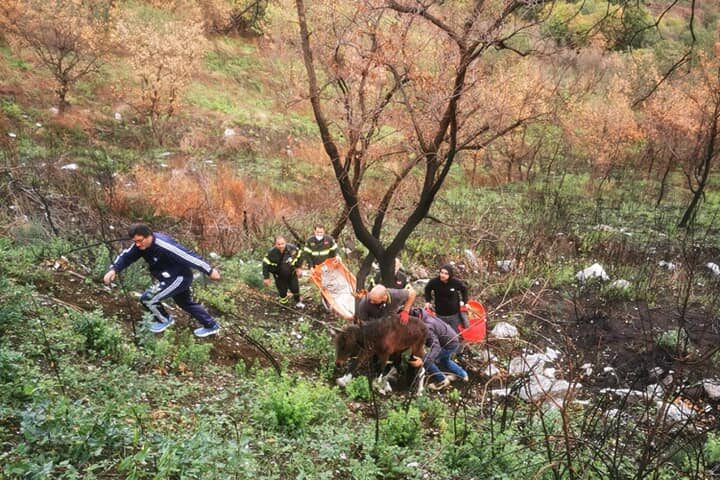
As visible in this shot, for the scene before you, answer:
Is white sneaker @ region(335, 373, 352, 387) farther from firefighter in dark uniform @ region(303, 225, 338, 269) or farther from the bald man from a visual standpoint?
firefighter in dark uniform @ region(303, 225, 338, 269)

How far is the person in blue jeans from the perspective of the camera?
6637mm

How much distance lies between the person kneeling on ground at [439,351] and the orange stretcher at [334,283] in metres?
1.93

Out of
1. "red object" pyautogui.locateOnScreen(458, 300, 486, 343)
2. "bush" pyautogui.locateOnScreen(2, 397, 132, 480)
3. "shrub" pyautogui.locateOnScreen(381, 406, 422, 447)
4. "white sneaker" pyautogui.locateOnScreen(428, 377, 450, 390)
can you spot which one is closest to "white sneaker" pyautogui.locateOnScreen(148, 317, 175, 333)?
"bush" pyautogui.locateOnScreen(2, 397, 132, 480)

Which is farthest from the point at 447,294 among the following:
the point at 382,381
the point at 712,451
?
the point at 712,451

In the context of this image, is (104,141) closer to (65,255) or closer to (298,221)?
(298,221)

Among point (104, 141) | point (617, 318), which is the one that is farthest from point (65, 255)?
point (104, 141)

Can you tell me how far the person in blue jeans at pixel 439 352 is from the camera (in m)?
6.64

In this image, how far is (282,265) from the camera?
885 cm

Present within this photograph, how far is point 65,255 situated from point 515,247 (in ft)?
31.0

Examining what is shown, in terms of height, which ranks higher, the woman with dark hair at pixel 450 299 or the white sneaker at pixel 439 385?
the woman with dark hair at pixel 450 299

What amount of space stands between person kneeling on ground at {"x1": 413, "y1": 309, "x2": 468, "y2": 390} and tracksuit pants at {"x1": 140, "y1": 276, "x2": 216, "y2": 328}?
2.67 metres

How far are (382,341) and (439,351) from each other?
0.88 meters

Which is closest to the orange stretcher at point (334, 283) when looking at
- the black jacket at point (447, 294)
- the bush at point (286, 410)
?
the black jacket at point (447, 294)

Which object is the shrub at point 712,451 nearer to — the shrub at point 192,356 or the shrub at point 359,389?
the shrub at point 359,389
